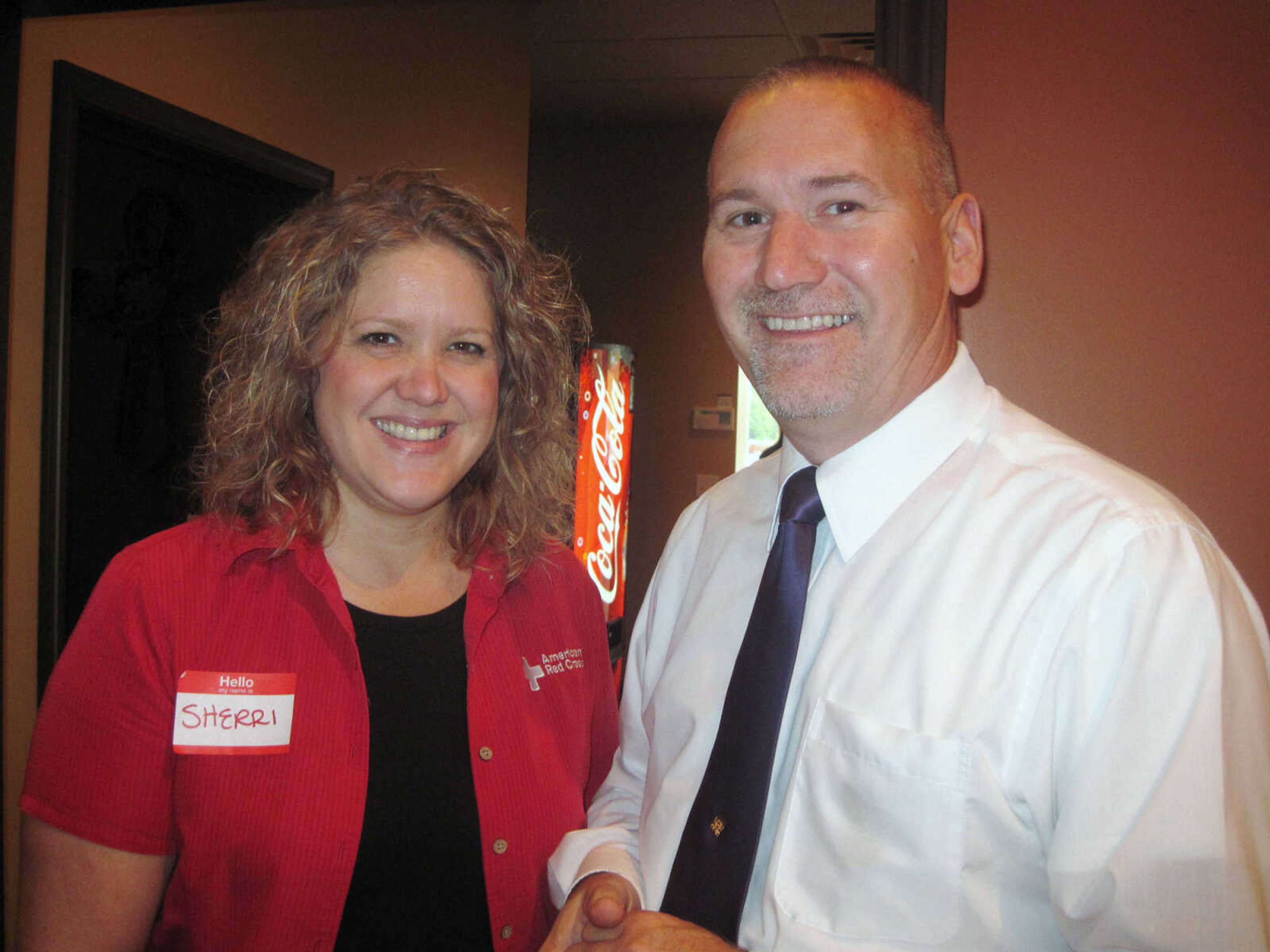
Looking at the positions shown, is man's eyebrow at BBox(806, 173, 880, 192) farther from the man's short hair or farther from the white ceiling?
the white ceiling

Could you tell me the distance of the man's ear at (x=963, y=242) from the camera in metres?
1.24

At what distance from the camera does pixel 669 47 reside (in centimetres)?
470

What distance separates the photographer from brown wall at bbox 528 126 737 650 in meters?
5.93

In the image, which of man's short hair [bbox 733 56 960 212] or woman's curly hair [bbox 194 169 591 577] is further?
woman's curly hair [bbox 194 169 591 577]

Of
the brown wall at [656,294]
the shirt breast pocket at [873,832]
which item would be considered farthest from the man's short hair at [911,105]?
the brown wall at [656,294]

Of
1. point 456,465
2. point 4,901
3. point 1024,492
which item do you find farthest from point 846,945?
point 4,901

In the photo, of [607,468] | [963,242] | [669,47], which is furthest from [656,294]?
[963,242]

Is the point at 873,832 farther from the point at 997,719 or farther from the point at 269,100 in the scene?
the point at 269,100

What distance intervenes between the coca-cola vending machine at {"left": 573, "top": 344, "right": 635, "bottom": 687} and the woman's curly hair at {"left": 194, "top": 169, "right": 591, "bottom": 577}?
2.77 m

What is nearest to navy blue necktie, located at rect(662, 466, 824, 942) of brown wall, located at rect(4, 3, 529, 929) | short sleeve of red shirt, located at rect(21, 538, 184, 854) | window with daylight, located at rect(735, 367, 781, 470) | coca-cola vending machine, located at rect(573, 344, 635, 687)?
short sleeve of red shirt, located at rect(21, 538, 184, 854)

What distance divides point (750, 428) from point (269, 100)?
3.94 metres

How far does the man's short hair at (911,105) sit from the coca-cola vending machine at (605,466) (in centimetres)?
323

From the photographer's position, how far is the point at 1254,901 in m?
0.81

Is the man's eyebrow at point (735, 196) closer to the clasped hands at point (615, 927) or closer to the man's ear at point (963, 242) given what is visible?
the man's ear at point (963, 242)
